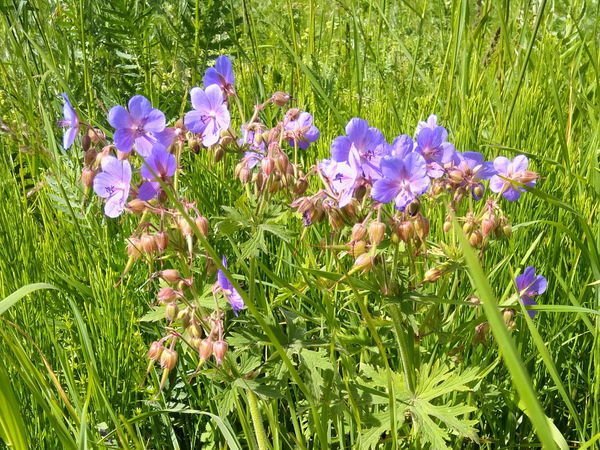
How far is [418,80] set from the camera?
3.12m

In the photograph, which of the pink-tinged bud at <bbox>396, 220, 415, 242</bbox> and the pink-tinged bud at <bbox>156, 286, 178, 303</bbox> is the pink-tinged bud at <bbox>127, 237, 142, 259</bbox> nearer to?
the pink-tinged bud at <bbox>156, 286, 178, 303</bbox>

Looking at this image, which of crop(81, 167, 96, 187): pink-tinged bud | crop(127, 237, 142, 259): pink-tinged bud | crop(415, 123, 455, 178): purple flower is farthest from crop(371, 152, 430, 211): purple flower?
crop(81, 167, 96, 187): pink-tinged bud

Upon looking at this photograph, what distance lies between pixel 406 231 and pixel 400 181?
0.24 feet

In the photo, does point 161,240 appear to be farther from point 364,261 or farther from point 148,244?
point 364,261

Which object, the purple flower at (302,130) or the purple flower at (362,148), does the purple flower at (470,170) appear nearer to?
the purple flower at (362,148)

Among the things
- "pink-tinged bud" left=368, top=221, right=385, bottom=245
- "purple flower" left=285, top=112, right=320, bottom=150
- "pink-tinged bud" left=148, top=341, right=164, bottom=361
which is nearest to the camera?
"pink-tinged bud" left=368, top=221, right=385, bottom=245

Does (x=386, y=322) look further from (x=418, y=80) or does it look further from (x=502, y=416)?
(x=418, y=80)

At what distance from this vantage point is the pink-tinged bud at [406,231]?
1.04 metres

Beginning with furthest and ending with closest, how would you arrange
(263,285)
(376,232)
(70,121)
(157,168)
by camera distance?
(263,285)
(70,121)
(157,168)
(376,232)

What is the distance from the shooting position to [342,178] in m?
1.12

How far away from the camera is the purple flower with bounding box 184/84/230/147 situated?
1.22m

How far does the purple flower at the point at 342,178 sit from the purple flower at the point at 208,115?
0.64 feet

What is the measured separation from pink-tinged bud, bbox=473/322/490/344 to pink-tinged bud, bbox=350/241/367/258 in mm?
358

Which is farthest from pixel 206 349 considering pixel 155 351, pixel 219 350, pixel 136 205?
pixel 136 205
